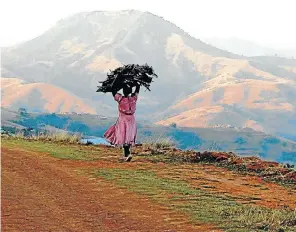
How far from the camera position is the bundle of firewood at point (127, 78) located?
16391 mm

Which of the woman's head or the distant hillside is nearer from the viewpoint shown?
the woman's head

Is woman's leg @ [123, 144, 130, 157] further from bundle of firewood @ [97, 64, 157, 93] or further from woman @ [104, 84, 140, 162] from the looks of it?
bundle of firewood @ [97, 64, 157, 93]

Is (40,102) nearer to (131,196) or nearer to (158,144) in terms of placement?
(158,144)

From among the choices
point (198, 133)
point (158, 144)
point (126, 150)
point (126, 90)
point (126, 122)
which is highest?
point (198, 133)

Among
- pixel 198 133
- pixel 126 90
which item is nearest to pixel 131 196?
pixel 126 90

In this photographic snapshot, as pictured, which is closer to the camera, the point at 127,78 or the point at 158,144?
the point at 127,78

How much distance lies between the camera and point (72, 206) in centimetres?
1000

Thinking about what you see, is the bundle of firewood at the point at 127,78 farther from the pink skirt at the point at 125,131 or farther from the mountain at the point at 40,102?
the mountain at the point at 40,102

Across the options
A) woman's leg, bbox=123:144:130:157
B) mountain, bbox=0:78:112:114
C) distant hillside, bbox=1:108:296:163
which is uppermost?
mountain, bbox=0:78:112:114

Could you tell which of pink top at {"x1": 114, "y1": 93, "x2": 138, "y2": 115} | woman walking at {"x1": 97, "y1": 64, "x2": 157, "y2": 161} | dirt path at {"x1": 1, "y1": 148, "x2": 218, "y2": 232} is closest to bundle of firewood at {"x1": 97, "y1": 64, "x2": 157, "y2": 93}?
woman walking at {"x1": 97, "y1": 64, "x2": 157, "y2": 161}

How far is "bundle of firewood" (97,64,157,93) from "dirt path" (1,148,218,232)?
3544mm

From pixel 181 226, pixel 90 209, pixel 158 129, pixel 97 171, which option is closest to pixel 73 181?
pixel 97 171

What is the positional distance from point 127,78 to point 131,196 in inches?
220

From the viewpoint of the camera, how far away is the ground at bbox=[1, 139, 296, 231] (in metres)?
9.20
